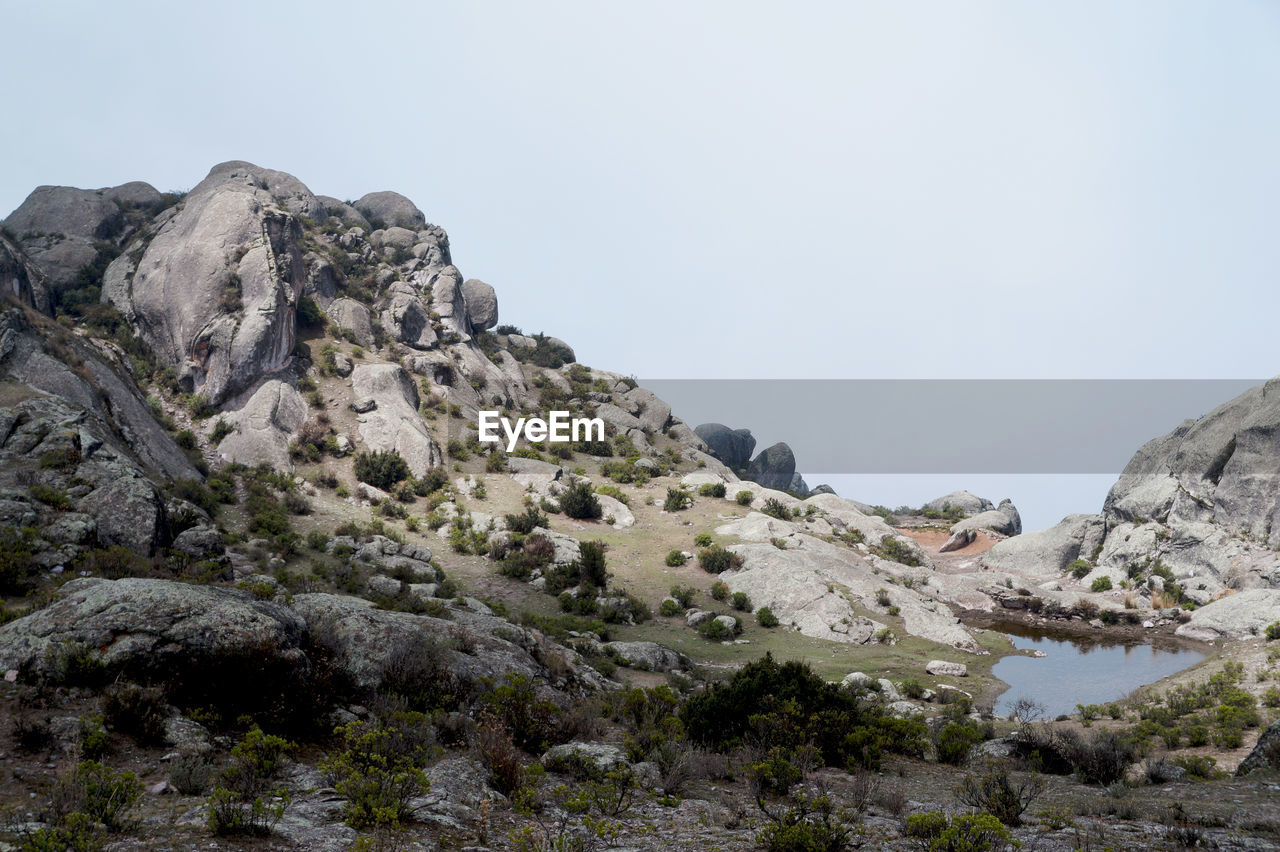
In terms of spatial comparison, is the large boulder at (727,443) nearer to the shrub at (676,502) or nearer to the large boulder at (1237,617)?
the shrub at (676,502)

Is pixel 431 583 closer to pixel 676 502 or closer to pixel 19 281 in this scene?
pixel 676 502

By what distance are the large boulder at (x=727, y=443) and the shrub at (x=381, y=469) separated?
5980 cm

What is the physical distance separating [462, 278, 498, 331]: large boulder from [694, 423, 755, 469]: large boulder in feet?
123

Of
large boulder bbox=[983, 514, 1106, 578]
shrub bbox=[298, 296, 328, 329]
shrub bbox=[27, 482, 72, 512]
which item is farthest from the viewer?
shrub bbox=[298, 296, 328, 329]

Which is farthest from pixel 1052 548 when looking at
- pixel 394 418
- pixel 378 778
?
pixel 378 778

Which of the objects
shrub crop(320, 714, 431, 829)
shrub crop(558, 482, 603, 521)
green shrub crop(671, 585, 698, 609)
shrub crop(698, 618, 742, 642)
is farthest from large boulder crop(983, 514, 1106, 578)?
shrub crop(320, 714, 431, 829)

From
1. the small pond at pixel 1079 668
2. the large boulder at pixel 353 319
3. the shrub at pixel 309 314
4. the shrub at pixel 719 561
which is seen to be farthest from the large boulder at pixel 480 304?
the small pond at pixel 1079 668

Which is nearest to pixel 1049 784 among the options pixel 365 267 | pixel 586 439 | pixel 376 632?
pixel 376 632

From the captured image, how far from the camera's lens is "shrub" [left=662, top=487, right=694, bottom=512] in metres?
46.6

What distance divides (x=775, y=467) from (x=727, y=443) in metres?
9.70

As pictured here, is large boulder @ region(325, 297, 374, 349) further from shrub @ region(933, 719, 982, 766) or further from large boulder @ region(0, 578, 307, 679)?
shrub @ region(933, 719, 982, 766)

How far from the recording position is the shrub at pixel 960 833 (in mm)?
6277

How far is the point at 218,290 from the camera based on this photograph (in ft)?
161

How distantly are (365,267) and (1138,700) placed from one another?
7217cm
